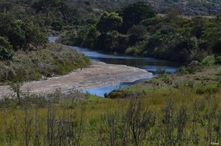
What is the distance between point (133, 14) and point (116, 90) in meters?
51.5

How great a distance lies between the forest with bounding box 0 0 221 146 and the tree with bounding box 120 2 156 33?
207mm

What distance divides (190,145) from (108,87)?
23846 mm

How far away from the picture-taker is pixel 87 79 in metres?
33.2

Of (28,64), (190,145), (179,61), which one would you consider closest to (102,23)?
(179,61)

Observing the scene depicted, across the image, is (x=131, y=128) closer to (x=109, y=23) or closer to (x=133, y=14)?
(x=109, y=23)

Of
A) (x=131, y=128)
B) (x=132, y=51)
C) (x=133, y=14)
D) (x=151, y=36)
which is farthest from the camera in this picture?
(x=133, y=14)

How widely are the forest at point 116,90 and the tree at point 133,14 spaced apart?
0.21m

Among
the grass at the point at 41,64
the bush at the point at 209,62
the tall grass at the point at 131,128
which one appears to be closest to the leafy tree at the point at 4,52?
the grass at the point at 41,64

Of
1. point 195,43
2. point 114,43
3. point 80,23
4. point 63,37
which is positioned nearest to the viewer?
point 195,43

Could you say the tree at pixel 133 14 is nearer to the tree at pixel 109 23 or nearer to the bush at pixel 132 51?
the tree at pixel 109 23

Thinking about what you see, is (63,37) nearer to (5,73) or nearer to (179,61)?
(179,61)

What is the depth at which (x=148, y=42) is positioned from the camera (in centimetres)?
5906

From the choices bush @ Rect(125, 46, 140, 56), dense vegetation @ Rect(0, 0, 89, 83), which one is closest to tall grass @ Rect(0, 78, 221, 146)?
dense vegetation @ Rect(0, 0, 89, 83)

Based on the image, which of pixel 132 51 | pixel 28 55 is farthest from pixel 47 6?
pixel 28 55
